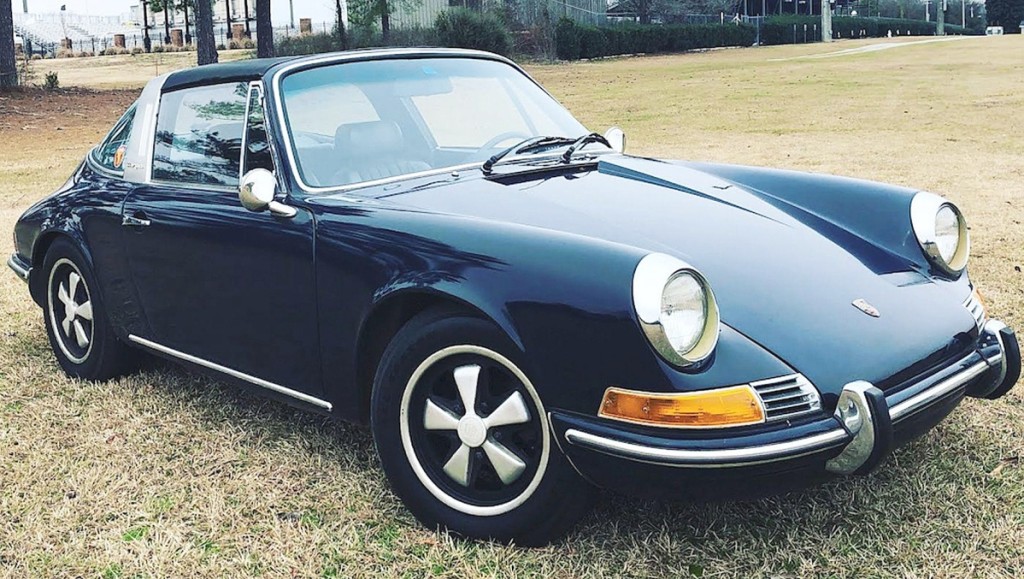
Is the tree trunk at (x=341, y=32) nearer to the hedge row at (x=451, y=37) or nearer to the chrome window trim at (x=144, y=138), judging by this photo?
the hedge row at (x=451, y=37)

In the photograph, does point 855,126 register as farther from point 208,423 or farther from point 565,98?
point 208,423

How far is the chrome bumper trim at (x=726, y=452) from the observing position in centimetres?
240

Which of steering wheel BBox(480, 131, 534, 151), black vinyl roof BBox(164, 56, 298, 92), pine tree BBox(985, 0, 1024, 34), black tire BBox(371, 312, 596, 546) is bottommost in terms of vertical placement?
black tire BBox(371, 312, 596, 546)

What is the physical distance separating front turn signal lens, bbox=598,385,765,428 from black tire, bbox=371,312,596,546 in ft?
0.95

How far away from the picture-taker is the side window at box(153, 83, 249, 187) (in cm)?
368

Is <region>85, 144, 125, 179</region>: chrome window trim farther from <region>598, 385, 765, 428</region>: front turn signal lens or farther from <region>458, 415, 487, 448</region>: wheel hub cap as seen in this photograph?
<region>598, 385, 765, 428</region>: front turn signal lens

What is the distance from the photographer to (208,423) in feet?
12.9

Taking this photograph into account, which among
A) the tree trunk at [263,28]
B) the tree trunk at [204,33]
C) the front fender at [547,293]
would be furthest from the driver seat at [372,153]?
the tree trunk at [263,28]

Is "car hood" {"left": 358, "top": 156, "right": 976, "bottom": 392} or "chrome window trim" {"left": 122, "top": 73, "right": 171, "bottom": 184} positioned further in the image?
"chrome window trim" {"left": 122, "top": 73, "right": 171, "bottom": 184}

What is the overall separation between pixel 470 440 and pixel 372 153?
1231 mm

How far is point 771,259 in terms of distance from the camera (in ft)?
9.91

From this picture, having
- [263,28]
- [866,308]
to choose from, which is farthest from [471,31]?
[866,308]

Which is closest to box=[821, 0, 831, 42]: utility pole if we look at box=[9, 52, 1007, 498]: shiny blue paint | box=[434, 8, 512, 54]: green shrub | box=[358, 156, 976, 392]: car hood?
box=[434, 8, 512, 54]: green shrub

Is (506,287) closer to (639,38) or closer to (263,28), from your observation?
(263,28)
